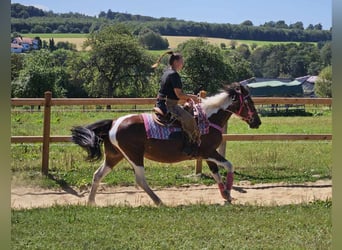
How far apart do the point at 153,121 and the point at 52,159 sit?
344cm

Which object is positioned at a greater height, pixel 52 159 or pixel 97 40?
pixel 97 40

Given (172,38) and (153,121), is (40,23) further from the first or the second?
(153,121)

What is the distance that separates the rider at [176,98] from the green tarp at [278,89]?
5820cm

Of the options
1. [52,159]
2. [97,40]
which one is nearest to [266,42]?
[97,40]

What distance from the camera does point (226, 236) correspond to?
4.64 meters

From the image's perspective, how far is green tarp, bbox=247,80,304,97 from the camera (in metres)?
64.6

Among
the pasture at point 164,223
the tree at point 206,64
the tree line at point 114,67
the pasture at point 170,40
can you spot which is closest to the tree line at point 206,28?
the pasture at point 170,40

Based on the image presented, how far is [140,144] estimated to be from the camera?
6.97 meters

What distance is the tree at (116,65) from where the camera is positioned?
62250mm

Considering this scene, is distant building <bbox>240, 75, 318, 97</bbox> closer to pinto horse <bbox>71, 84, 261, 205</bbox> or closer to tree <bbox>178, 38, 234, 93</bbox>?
tree <bbox>178, 38, 234, 93</bbox>

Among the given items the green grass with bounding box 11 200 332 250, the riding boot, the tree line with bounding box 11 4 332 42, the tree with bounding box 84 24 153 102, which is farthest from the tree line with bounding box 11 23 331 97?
the green grass with bounding box 11 200 332 250

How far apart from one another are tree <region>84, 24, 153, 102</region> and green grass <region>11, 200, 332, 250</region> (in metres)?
55.2

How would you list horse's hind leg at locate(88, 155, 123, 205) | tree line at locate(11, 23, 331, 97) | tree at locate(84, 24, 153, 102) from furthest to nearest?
tree at locate(84, 24, 153, 102) < tree line at locate(11, 23, 331, 97) < horse's hind leg at locate(88, 155, 123, 205)

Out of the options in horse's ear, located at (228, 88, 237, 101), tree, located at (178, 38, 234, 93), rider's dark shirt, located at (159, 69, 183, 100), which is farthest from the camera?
tree, located at (178, 38, 234, 93)
